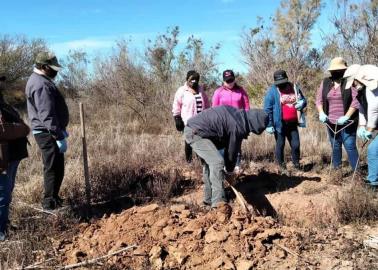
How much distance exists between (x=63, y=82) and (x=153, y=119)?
7.90m

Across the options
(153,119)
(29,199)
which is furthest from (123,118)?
(29,199)

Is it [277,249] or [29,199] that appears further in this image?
[29,199]

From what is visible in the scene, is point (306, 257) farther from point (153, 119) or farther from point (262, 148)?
point (153, 119)

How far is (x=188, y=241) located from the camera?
4098 millimetres

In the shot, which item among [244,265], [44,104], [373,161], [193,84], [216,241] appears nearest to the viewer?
[244,265]

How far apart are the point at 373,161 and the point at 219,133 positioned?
6.27 feet

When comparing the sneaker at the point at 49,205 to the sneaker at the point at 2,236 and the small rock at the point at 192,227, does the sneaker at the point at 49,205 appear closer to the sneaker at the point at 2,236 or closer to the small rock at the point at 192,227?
the sneaker at the point at 2,236

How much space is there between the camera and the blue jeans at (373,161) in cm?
520

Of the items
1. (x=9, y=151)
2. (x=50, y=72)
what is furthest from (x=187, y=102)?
(x=9, y=151)

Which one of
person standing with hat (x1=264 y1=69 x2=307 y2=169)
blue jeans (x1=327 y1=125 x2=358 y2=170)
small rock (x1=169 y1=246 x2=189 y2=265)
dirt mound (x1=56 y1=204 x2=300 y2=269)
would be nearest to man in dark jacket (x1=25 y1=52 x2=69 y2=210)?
dirt mound (x1=56 y1=204 x2=300 y2=269)

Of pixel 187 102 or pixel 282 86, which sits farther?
pixel 187 102

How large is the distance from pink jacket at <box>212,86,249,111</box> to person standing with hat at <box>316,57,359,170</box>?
1093 millimetres

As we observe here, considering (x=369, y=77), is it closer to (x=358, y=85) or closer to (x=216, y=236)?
(x=358, y=85)

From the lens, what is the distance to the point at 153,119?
14.6m
